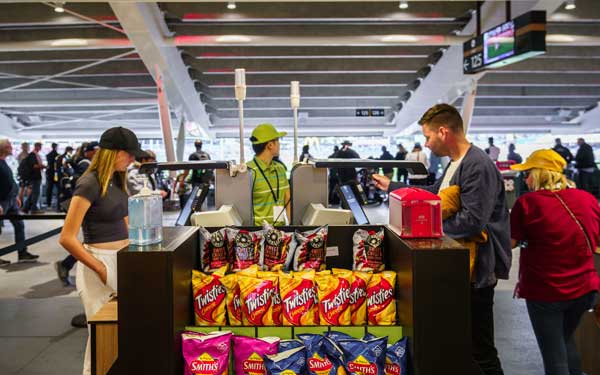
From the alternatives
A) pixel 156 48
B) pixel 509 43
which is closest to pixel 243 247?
pixel 509 43

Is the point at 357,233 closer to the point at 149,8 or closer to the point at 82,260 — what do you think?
the point at 82,260

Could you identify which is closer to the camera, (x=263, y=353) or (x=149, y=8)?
(x=263, y=353)

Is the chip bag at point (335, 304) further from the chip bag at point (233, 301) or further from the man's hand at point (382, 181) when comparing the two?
the man's hand at point (382, 181)

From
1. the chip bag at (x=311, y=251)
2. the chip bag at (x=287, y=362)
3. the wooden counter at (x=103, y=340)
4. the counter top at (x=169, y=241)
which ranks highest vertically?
the counter top at (x=169, y=241)

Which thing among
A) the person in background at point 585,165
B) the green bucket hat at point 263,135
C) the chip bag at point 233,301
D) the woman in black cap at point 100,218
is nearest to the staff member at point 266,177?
the green bucket hat at point 263,135

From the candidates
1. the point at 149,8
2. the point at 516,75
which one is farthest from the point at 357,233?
the point at 516,75

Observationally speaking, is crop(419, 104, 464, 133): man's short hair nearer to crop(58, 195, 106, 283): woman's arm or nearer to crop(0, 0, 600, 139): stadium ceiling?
crop(58, 195, 106, 283): woman's arm

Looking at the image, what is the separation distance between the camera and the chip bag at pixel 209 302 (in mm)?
1717

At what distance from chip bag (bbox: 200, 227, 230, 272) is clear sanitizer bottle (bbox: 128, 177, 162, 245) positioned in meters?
0.22

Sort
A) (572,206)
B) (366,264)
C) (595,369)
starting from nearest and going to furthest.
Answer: (366,264) → (572,206) → (595,369)

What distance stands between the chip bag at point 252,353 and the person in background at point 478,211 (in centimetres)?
99

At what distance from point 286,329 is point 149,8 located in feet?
26.8

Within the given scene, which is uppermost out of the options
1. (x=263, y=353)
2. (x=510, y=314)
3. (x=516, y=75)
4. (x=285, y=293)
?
(x=516, y=75)

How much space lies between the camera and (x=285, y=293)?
1.69 m
